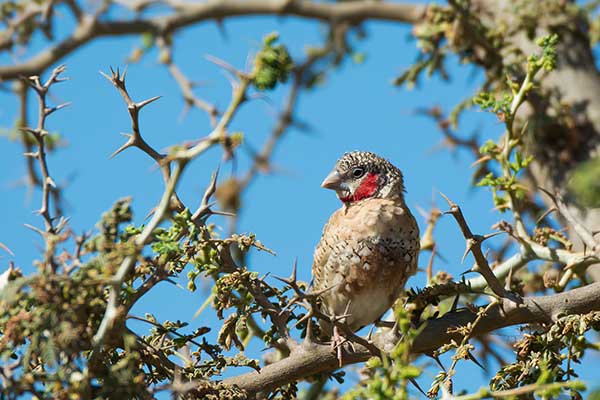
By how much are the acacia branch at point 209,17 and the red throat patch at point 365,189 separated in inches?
59.8

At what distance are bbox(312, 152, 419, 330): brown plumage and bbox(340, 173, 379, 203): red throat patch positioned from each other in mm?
109

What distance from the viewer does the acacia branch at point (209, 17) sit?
6.56 meters

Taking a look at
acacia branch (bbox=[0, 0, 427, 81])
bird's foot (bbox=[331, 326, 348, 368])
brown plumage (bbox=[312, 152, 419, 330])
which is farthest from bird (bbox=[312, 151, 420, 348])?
acacia branch (bbox=[0, 0, 427, 81])

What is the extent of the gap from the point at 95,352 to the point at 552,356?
6.21 ft

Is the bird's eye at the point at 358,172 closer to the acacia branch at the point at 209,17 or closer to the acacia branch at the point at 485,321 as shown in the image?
the acacia branch at the point at 209,17

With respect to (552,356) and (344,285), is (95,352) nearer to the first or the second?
(552,356)

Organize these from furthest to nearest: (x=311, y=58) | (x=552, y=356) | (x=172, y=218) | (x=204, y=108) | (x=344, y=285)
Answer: (x=311, y=58) → (x=204, y=108) → (x=344, y=285) → (x=552, y=356) → (x=172, y=218)

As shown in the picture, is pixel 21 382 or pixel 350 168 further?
pixel 350 168

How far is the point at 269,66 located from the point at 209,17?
156 inches

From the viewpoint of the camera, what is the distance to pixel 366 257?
17.5ft

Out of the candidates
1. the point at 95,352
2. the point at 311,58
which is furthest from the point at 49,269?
the point at 311,58

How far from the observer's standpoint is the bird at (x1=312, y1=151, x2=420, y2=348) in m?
5.32

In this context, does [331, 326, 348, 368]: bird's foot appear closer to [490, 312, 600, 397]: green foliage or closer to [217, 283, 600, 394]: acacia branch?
[217, 283, 600, 394]: acacia branch

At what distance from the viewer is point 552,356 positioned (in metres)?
3.91
